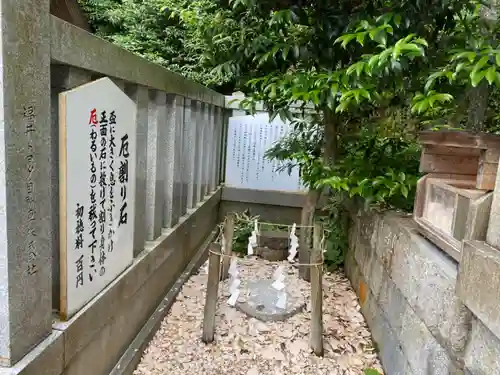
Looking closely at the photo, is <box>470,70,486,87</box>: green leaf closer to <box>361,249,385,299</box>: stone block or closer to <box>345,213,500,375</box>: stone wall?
<box>345,213,500,375</box>: stone wall

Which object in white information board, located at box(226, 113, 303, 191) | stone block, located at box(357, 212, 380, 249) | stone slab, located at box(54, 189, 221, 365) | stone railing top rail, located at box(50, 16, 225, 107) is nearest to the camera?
stone railing top rail, located at box(50, 16, 225, 107)

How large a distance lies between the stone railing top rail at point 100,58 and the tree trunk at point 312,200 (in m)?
1.68

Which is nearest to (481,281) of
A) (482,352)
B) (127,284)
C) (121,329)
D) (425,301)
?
(482,352)

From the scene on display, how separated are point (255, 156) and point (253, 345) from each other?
3.24 m

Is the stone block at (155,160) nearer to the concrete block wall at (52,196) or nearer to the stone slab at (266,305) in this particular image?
the concrete block wall at (52,196)

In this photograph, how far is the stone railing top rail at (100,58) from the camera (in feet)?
5.61

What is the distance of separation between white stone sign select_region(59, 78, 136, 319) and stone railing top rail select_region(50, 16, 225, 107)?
0.35 ft

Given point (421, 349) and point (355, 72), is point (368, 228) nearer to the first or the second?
point (421, 349)

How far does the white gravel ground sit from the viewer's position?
9.53ft

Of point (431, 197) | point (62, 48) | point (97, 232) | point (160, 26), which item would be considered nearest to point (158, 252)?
point (97, 232)

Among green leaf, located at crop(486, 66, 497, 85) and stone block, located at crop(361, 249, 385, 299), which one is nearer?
green leaf, located at crop(486, 66, 497, 85)

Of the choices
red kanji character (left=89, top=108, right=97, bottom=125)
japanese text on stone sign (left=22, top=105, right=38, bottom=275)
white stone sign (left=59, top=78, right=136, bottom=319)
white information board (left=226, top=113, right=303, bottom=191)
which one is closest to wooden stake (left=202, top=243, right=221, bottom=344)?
white stone sign (left=59, top=78, right=136, bottom=319)

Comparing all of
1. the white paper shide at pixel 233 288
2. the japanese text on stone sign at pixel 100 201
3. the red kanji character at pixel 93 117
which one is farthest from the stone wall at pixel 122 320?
the red kanji character at pixel 93 117

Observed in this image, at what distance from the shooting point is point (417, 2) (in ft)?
8.20
